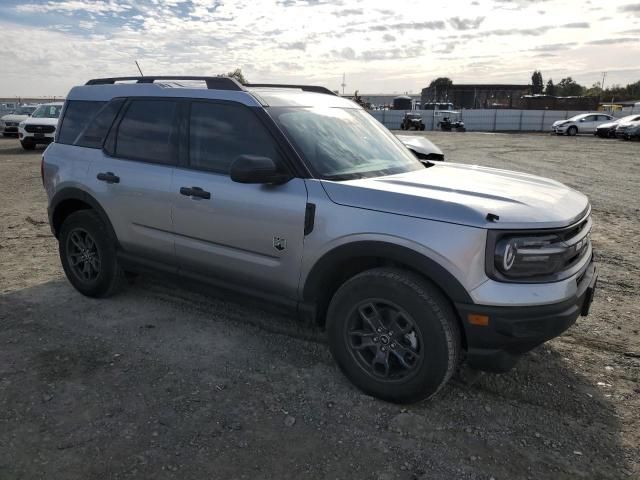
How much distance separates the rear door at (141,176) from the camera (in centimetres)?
411

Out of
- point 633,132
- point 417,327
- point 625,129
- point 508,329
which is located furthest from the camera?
point 625,129

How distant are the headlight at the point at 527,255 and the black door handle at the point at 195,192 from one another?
2.00 metres

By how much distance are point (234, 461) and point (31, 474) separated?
0.99 m

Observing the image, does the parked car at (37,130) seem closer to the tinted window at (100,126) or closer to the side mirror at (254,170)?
the tinted window at (100,126)

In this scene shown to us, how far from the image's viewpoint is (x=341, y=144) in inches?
150

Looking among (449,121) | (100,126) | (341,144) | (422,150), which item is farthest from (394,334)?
(449,121)

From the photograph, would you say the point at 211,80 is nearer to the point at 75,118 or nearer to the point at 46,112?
the point at 75,118

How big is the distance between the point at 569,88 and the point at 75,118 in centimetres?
11788

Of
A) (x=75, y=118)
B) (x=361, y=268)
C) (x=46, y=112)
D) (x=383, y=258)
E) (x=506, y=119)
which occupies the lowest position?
(x=361, y=268)

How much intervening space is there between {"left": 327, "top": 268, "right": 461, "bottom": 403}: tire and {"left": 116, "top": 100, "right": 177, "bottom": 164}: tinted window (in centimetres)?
189

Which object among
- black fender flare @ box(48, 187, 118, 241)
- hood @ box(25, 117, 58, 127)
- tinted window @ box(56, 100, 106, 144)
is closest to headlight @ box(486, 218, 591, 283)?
black fender flare @ box(48, 187, 118, 241)

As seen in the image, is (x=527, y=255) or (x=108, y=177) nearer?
(x=527, y=255)

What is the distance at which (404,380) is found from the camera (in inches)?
122

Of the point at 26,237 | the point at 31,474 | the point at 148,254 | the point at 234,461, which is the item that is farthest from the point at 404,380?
the point at 26,237
